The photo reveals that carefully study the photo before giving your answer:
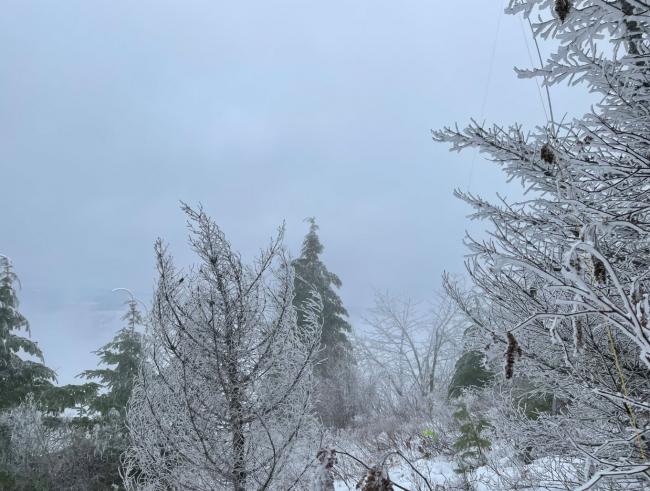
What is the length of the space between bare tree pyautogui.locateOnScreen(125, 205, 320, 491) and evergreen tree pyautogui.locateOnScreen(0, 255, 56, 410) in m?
14.0

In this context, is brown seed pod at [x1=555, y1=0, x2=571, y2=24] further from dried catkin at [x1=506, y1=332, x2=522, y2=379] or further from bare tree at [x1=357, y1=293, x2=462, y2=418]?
bare tree at [x1=357, y1=293, x2=462, y2=418]

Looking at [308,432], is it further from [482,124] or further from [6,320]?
[6,320]

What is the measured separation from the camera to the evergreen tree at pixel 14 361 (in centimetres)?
1688

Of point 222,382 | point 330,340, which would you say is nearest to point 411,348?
point 330,340

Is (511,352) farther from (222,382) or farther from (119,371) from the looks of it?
(119,371)

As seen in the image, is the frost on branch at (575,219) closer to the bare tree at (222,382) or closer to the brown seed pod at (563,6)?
the brown seed pod at (563,6)

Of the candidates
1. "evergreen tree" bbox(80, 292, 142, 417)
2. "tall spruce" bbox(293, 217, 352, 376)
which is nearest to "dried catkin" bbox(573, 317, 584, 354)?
"evergreen tree" bbox(80, 292, 142, 417)

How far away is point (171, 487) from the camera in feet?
19.3

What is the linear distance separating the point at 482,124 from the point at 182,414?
15.4 ft

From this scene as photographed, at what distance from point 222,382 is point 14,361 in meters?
15.8

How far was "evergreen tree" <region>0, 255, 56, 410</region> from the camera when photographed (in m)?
16.9

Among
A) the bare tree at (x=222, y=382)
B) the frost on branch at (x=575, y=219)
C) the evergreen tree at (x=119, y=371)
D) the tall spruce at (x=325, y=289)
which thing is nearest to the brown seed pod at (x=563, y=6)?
the frost on branch at (x=575, y=219)

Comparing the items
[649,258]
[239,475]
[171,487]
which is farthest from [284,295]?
[649,258]

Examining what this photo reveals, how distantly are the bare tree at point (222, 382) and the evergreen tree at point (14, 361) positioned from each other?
14019 millimetres
